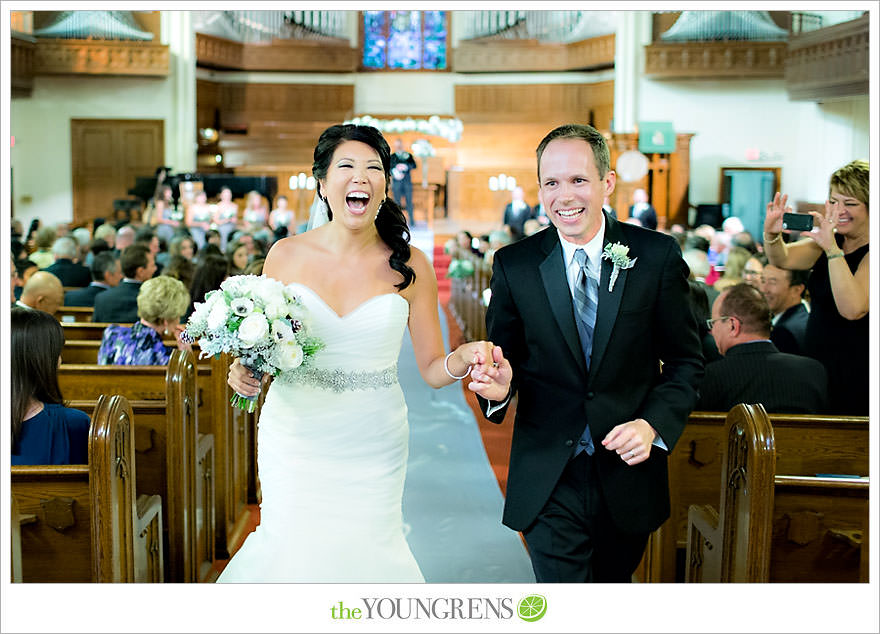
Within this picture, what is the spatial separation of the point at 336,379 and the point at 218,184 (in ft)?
51.6

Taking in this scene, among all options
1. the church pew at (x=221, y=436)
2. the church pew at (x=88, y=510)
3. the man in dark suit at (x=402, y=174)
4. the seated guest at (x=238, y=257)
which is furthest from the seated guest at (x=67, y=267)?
the man in dark suit at (x=402, y=174)

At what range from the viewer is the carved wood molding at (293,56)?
22.8m

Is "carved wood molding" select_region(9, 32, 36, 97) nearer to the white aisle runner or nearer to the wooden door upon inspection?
the wooden door

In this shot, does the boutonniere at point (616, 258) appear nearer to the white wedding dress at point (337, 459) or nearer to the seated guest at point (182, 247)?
the white wedding dress at point (337, 459)

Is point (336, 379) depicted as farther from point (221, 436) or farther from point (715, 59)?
point (715, 59)

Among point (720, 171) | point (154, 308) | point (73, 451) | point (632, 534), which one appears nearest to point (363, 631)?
point (632, 534)

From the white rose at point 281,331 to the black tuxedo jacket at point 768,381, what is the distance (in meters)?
2.12

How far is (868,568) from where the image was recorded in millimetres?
2758

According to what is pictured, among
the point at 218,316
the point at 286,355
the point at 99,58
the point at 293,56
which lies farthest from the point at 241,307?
the point at 293,56

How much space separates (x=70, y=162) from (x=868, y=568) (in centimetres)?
1999

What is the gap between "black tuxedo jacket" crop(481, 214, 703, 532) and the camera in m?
2.70

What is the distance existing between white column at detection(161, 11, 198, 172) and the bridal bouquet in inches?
728

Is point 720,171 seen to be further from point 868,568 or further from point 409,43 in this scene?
point 868,568

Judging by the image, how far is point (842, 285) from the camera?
3926 mm
